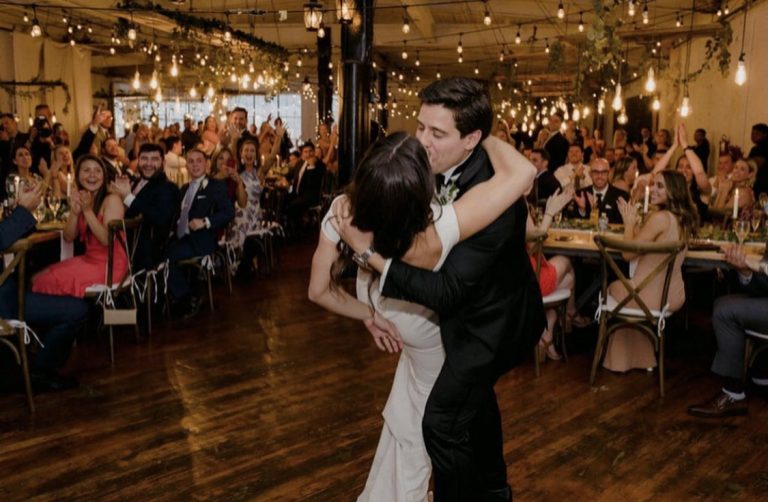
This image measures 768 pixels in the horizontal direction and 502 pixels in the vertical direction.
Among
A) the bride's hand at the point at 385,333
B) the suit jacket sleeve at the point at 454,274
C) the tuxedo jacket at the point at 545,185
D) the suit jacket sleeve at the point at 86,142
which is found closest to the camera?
the suit jacket sleeve at the point at 454,274

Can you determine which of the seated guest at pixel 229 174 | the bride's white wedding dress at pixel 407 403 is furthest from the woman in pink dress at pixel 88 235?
the bride's white wedding dress at pixel 407 403

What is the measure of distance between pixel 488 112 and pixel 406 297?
0.54 meters

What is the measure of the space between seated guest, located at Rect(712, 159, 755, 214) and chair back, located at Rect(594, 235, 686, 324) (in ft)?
6.02

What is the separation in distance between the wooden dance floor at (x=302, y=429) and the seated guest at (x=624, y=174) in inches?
65.1

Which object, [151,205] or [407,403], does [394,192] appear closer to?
[407,403]

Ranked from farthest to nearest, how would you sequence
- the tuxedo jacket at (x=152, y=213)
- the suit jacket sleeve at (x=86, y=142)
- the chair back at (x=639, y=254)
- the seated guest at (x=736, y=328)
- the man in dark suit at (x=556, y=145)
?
the man in dark suit at (x=556, y=145)
the suit jacket sleeve at (x=86, y=142)
the tuxedo jacket at (x=152, y=213)
the chair back at (x=639, y=254)
the seated guest at (x=736, y=328)

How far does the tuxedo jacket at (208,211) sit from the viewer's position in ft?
19.2

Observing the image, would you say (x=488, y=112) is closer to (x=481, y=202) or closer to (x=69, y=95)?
(x=481, y=202)

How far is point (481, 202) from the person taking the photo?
192 cm

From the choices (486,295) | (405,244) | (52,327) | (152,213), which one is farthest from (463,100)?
(152,213)

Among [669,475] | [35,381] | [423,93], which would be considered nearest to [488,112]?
[423,93]

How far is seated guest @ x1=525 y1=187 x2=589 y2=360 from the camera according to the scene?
4285mm

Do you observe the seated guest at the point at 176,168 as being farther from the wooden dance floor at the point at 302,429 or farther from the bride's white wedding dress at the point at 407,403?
the bride's white wedding dress at the point at 407,403

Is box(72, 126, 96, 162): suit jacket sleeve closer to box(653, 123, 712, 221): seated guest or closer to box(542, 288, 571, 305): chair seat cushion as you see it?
box(653, 123, 712, 221): seated guest
